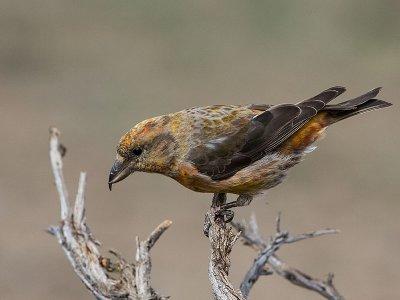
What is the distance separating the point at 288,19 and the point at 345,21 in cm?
123

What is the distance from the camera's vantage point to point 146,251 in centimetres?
640

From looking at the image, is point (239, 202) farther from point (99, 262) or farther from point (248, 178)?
point (99, 262)

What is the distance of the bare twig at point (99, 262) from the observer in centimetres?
631

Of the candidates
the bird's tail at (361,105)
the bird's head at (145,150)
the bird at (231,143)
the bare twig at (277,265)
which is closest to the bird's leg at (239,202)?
the bird at (231,143)

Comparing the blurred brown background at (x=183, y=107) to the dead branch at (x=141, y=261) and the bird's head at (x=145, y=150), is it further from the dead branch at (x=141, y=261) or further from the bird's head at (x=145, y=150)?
the dead branch at (x=141, y=261)

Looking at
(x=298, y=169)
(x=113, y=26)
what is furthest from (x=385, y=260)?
(x=113, y=26)

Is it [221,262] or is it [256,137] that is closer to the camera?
[221,262]

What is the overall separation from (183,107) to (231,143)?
10.3 meters

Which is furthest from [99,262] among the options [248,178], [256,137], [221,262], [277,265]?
[256,137]

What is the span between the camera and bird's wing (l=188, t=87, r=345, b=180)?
7.54 m

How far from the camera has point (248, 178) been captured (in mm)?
7570

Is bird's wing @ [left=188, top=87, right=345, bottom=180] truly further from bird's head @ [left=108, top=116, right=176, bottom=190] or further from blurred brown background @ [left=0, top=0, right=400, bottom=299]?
blurred brown background @ [left=0, top=0, right=400, bottom=299]

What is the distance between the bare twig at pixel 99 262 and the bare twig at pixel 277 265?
62cm

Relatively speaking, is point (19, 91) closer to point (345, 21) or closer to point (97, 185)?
point (97, 185)
